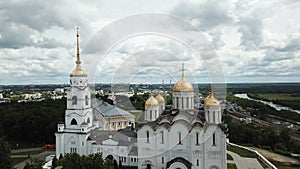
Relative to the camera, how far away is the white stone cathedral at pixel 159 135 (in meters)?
19.4

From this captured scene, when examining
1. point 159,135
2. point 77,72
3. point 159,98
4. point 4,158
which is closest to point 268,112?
point 159,98

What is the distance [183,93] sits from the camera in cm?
2130

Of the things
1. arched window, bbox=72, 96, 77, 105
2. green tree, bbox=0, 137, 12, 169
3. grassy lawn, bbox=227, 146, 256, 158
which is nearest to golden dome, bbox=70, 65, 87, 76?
arched window, bbox=72, 96, 77, 105

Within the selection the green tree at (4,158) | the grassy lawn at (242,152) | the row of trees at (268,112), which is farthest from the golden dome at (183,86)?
the row of trees at (268,112)

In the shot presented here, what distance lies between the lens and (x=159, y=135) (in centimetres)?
2027

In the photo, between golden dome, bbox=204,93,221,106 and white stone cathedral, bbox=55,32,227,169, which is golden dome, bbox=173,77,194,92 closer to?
white stone cathedral, bbox=55,32,227,169

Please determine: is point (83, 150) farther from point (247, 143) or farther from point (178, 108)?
point (247, 143)

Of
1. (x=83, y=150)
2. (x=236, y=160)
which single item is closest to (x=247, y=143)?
(x=236, y=160)

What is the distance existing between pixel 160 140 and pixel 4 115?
86.9 feet

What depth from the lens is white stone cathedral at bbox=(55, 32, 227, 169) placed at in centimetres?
1936

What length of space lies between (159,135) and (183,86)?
13.3 ft

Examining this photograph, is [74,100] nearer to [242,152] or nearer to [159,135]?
[159,135]

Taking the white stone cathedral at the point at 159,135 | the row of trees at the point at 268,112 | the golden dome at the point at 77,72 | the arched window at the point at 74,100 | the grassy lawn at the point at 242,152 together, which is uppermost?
the golden dome at the point at 77,72

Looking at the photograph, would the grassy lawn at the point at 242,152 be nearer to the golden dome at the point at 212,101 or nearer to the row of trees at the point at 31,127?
the golden dome at the point at 212,101
